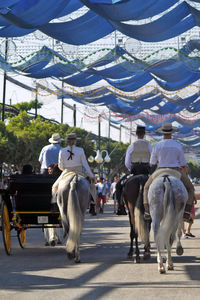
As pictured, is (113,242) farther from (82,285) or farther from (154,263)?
(82,285)

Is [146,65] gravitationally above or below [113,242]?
above

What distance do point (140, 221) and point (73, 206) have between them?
1170 millimetres

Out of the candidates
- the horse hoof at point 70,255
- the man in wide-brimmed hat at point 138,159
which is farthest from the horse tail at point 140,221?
the horse hoof at point 70,255

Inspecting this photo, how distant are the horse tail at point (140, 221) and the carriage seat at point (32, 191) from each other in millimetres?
2066

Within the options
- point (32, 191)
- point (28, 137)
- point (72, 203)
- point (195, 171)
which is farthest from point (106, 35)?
point (195, 171)

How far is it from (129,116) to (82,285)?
44934 mm

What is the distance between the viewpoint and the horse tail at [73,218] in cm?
1045

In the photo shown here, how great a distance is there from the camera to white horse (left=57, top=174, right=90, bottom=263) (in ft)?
34.6

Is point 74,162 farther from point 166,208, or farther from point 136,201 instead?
point 166,208

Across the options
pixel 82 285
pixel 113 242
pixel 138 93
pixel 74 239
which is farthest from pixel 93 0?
pixel 138 93

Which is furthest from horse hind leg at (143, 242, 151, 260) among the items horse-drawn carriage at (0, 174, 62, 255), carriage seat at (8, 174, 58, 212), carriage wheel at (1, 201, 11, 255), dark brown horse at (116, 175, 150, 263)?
carriage wheel at (1, 201, 11, 255)

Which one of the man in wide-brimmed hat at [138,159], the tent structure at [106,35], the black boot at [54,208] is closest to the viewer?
the man in wide-brimmed hat at [138,159]

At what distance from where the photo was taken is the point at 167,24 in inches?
899

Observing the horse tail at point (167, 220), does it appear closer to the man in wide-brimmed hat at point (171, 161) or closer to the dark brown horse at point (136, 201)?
the man in wide-brimmed hat at point (171, 161)
